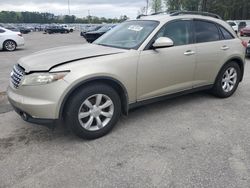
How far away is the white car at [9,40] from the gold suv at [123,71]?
11.4m

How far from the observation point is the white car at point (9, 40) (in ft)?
46.5

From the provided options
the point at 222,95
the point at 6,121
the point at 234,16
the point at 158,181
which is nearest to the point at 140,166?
the point at 158,181

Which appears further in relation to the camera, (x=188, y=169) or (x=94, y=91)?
(x=94, y=91)

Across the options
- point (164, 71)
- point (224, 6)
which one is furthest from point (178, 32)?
point (224, 6)

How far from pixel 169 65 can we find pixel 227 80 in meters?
1.81

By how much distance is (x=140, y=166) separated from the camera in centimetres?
297

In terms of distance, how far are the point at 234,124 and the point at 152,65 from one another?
157cm

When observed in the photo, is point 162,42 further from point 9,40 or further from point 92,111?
point 9,40

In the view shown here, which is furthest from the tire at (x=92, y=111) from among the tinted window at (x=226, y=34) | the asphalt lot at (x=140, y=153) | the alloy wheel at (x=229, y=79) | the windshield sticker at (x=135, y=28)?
the tinted window at (x=226, y=34)

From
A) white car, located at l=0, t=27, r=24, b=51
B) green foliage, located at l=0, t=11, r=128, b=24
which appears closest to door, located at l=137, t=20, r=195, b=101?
white car, located at l=0, t=27, r=24, b=51

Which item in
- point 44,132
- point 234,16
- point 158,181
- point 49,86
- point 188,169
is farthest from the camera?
point 234,16

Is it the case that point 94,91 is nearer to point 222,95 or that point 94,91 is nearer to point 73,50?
point 73,50

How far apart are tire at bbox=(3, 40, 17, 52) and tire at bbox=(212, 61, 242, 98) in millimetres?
12484

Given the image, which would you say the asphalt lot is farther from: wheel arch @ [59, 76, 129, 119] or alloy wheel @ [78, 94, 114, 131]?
wheel arch @ [59, 76, 129, 119]
